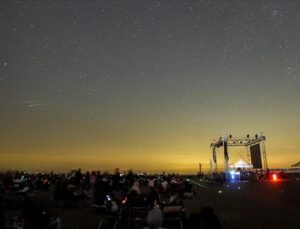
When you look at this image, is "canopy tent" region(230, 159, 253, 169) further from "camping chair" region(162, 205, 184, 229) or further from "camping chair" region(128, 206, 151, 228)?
"camping chair" region(162, 205, 184, 229)

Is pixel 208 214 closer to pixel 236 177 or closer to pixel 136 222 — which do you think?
pixel 136 222

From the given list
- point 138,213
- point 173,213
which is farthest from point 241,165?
point 173,213

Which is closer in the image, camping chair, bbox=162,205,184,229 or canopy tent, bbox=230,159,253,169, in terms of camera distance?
camping chair, bbox=162,205,184,229

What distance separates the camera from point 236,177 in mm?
43625

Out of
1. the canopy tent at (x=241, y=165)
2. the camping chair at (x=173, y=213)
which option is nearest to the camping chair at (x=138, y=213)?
the camping chair at (x=173, y=213)

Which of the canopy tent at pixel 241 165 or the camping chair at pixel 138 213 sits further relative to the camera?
the canopy tent at pixel 241 165

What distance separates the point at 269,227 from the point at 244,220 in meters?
1.39

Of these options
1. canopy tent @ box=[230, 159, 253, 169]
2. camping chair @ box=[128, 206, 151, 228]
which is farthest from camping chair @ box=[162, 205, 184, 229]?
canopy tent @ box=[230, 159, 253, 169]

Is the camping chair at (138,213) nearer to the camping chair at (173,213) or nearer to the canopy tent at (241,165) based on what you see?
the camping chair at (173,213)

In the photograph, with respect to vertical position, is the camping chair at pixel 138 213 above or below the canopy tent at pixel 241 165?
below

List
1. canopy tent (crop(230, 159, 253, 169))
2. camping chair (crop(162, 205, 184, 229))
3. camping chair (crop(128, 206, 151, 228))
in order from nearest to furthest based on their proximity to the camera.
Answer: camping chair (crop(162, 205, 184, 229))
camping chair (crop(128, 206, 151, 228))
canopy tent (crop(230, 159, 253, 169))

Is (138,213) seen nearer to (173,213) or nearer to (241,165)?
(173,213)

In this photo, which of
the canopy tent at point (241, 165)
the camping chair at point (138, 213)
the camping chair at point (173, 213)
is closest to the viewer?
the camping chair at point (173, 213)

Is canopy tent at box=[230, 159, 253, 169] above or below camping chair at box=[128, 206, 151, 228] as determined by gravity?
above
